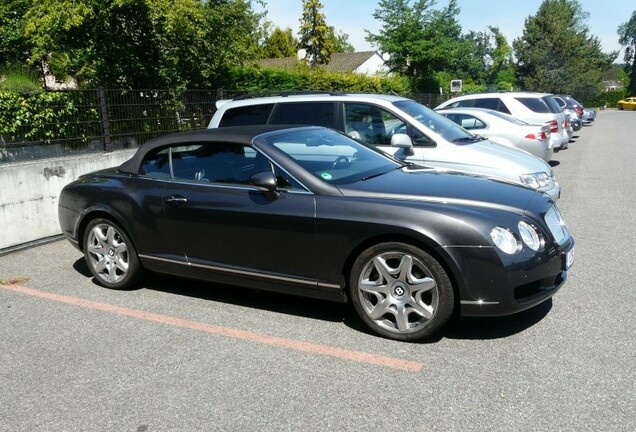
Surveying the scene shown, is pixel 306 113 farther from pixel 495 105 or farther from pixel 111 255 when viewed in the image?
pixel 495 105

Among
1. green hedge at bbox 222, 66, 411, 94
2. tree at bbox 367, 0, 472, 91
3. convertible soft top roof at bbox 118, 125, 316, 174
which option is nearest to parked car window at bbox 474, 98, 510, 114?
green hedge at bbox 222, 66, 411, 94

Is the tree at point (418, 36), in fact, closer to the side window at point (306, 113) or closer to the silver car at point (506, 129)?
→ the silver car at point (506, 129)

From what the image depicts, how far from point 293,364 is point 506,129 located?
922 cm

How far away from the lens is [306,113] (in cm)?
723

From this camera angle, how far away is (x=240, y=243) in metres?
4.38

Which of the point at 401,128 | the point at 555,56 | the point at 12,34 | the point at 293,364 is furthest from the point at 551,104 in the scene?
the point at 555,56

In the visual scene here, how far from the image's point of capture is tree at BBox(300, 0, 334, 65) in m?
56.4

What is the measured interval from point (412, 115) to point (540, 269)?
381 cm

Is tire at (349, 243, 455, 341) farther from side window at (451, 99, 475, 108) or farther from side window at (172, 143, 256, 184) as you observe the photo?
side window at (451, 99, 475, 108)

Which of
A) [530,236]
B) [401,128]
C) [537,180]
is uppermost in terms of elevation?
[401,128]

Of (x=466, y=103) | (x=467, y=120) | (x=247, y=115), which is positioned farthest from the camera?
(x=466, y=103)

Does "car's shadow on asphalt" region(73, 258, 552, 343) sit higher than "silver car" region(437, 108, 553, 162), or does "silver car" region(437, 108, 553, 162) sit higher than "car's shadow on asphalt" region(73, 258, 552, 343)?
"silver car" region(437, 108, 553, 162)

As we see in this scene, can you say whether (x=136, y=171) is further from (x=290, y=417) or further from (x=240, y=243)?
(x=290, y=417)

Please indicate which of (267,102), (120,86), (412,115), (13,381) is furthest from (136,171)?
(120,86)
